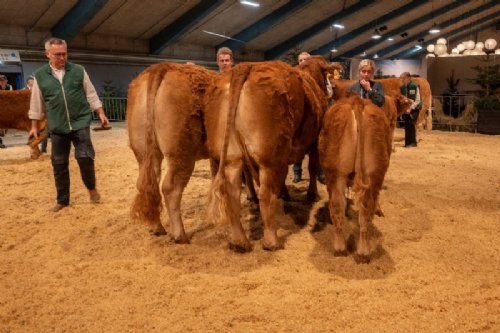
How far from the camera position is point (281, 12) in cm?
1730

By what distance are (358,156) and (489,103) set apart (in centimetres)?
1115

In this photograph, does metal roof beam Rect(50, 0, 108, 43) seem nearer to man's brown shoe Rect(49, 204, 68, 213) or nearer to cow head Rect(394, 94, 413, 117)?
man's brown shoe Rect(49, 204, 68, 213)

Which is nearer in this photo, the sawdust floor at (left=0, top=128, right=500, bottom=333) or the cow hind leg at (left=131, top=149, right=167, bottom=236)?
the sawdust floor at (left=0, top=128, right=500, bottom=333)

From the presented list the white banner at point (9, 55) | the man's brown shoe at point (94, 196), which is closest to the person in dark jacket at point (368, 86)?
the man's brown shoe at point (94, 196)

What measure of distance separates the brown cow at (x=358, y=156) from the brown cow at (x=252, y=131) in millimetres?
378

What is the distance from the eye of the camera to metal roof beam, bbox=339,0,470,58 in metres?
20.8

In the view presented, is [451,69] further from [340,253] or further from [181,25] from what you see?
[340,253]

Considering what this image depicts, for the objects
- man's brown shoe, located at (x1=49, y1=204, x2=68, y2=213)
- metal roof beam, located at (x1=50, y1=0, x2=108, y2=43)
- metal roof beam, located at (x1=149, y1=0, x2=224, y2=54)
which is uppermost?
metal roof beam, located at (x1=149, y1=0, x2=224, y2=54)

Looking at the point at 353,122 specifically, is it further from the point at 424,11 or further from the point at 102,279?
the point at 424,11

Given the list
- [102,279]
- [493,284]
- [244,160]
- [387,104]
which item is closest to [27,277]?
[102,279]

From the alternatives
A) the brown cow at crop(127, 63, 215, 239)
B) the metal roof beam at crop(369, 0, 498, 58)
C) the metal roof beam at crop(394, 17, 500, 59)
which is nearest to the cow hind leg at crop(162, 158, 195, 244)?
the brown cow at crop(127, 63, 215, 239)

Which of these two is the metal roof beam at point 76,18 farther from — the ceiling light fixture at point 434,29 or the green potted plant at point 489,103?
the ceiling light fixture at point 434,29

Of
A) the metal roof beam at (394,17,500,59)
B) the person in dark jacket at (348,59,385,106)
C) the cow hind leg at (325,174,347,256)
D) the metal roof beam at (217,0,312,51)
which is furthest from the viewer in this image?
the metal roof beam at (394,17,500,59)

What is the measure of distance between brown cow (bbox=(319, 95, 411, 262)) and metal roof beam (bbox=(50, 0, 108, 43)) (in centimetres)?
1169
